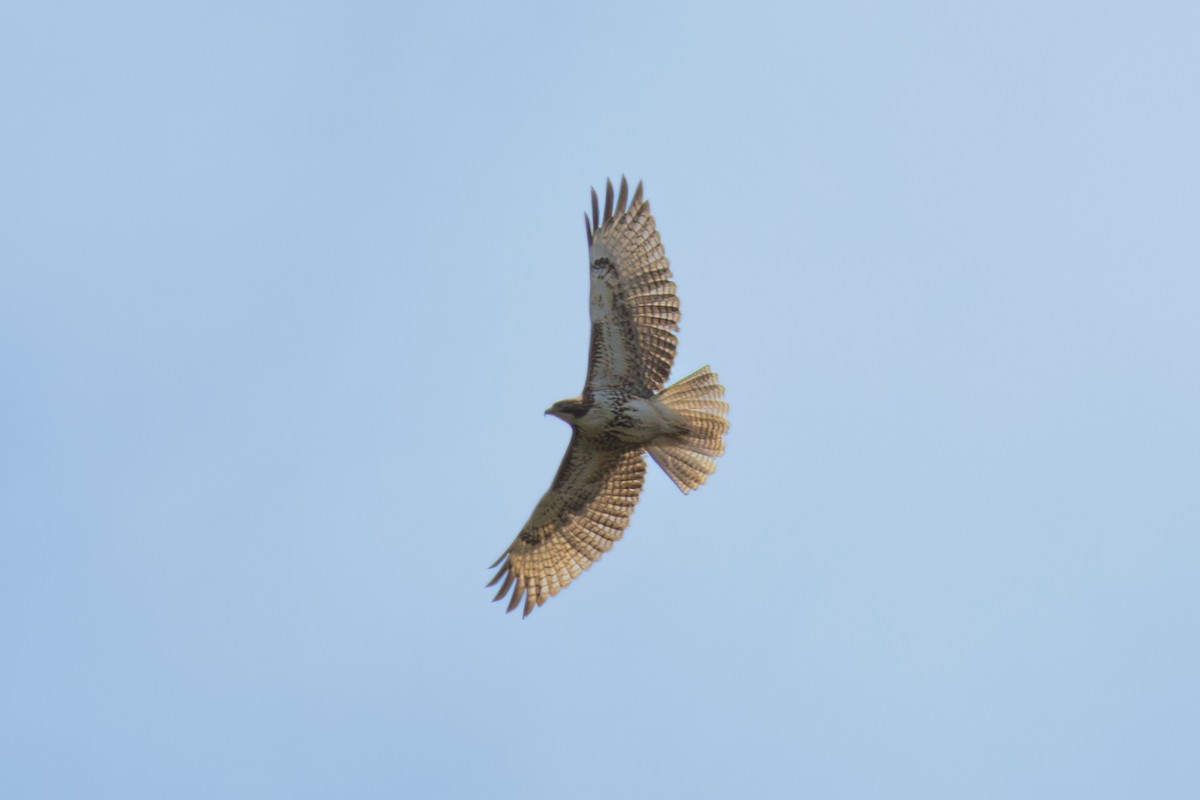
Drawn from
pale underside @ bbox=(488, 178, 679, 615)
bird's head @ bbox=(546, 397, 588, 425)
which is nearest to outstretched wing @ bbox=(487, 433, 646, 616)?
pale underside @ bbox=(488, 178, 679, 615)

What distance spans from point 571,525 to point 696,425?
1.72 metres

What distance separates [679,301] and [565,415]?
1.48 meters

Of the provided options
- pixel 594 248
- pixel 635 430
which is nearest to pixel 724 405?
pixel 635 430

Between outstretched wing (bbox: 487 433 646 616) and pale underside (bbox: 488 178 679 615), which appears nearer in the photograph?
pale underside (bbox: 488 178 679 615)

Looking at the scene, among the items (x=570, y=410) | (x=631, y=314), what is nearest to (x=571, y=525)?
(x=570, y=410)

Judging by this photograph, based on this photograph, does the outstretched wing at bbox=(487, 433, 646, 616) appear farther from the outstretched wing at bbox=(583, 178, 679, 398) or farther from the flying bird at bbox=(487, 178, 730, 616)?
the outstretched wing at bbox=(583, 178, 679, 398)

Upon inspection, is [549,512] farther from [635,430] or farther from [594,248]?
[594,248]

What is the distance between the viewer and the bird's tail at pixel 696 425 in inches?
667

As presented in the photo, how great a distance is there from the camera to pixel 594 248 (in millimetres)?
16984

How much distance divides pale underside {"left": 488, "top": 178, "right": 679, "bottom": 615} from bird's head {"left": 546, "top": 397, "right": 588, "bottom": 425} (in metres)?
0.10

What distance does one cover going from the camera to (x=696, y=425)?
17.0 meters

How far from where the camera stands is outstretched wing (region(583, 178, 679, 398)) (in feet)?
55.2

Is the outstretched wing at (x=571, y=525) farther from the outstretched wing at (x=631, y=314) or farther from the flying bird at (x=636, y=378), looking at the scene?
the outstretched wing at (x=631, y=314)

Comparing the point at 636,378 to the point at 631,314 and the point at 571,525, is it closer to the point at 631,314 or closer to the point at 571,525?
the point at 631,314
